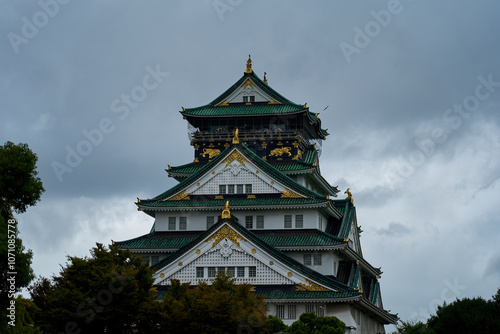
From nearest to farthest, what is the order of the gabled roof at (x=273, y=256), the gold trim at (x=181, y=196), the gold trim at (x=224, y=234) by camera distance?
1. the gabled roof at (x=273, y=256)
2. the gold trim at (x=224, y=234)
3. the gold trim at (x=181, y=196)

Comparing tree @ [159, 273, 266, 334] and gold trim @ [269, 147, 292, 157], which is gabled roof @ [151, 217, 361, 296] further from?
gold trim @ [269, 147, 292, 157]

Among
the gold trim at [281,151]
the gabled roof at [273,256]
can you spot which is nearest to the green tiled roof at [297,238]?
the gabled roof at [273,256]

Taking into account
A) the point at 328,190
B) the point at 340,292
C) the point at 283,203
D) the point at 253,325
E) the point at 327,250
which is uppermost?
the point at 328,190

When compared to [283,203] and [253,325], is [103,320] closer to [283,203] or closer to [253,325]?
[253,325]

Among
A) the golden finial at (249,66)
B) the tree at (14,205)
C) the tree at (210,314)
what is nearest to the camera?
the tree at (14,205)

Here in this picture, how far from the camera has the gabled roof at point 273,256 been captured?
5078 centimetres

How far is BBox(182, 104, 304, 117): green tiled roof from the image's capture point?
6512 centimetres

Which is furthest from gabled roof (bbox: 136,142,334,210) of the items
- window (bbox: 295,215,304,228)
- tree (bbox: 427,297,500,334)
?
tree (bbox: 427,297,500,334)

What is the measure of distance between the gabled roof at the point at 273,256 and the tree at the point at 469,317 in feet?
18.9

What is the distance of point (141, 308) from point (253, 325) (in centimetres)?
633

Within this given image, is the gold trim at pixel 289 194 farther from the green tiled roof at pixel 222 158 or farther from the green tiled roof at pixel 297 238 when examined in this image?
the green tiled roof at pixel 297 238

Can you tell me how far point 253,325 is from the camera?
4031 cm

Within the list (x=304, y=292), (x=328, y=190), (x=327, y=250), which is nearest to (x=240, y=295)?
(x=304, y=292)

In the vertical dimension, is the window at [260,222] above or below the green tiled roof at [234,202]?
below
